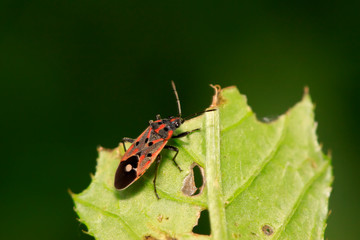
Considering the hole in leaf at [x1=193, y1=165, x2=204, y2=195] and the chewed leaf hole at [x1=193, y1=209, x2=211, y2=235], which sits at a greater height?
the hole in leaf at [x1=193, y1=165, x2=204, y2=195]

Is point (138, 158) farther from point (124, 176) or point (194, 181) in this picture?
point (194, 181)

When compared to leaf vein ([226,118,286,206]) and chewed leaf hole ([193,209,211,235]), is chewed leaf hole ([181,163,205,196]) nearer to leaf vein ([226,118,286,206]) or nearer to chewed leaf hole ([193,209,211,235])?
chewed leaf hole ([193,209,211,235])

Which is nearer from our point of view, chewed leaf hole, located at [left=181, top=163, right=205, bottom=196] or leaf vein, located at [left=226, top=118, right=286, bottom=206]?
leaf vein, located at [left=226, top=118, right=286, bottom=206]

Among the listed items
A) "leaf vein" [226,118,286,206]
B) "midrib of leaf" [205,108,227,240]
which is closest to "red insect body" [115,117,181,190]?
"midrib of leaf" [205,108,227,240]

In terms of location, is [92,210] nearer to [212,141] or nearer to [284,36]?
[212,141]

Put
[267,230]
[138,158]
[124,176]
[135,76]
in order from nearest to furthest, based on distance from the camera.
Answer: [267,230], [124,176], [138,158], [135,76]

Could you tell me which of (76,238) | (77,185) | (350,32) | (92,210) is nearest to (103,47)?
(77,185)

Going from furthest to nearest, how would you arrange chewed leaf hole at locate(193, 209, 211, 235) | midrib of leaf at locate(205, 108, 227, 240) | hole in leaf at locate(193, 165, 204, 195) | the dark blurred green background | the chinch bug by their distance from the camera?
1. the dark blurred green background
2. the chinch bug
3. hole in leaf at locate(193, 165, 204, 195)
4. chewed leaf hole at locate(193, 209, 211, 235)
5. midrib of leaf at locate(205, 108, 227, 240)

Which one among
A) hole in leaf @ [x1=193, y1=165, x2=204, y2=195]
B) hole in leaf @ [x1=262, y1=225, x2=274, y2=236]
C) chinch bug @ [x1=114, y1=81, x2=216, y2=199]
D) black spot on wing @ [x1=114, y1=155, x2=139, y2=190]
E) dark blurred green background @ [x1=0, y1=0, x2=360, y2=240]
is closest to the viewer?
hole in leaf @ [x1=262, y1=225, x2=274, y2=236]

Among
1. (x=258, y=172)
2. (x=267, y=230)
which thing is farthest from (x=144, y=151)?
(x=267, y=230)

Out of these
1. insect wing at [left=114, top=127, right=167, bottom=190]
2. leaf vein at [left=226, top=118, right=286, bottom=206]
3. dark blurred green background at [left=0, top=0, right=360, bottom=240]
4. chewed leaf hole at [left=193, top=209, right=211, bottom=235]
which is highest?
dark blurred green background at [left=0, top=0, right=360, bottom=240]
